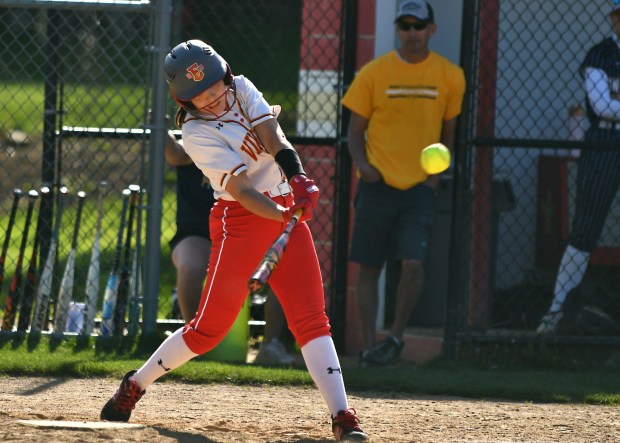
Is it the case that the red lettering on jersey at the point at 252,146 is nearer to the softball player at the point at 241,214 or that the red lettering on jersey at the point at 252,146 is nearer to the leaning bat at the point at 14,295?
the softball player at the point at 241,214

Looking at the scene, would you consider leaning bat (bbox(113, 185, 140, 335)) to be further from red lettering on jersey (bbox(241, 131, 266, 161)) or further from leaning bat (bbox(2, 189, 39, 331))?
red lettering on jersey (bbox(241, 131, 266, 161))

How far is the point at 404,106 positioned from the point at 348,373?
171 centimetres

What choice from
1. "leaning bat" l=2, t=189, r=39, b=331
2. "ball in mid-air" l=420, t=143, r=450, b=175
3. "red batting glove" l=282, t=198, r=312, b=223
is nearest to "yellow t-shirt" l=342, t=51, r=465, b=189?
"ball in mid-air" l=420, t=143, r=450, b=175

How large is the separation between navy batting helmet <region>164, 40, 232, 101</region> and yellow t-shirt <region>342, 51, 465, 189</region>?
8.35 feet

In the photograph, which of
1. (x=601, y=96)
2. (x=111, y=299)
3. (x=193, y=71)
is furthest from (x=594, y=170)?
(x=193, y=71)

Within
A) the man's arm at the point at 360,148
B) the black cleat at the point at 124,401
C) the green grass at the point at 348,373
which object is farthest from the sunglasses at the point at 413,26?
the black cleat at the point at 124,401

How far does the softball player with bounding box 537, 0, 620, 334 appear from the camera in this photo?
25.2 ft

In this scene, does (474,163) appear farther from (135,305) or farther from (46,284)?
(46,284)

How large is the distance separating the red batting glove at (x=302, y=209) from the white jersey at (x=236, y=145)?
250 mm

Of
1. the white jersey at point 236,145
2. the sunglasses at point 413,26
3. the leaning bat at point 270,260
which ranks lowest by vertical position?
the leaning bat at point 270,260

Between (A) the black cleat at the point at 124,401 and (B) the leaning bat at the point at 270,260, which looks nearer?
(B) the leaning bat at the point at 270,260

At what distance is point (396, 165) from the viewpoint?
754cm

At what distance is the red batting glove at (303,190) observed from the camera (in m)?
5.05

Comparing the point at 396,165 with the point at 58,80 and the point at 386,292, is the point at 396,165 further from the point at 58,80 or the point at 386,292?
the point at 58,80
